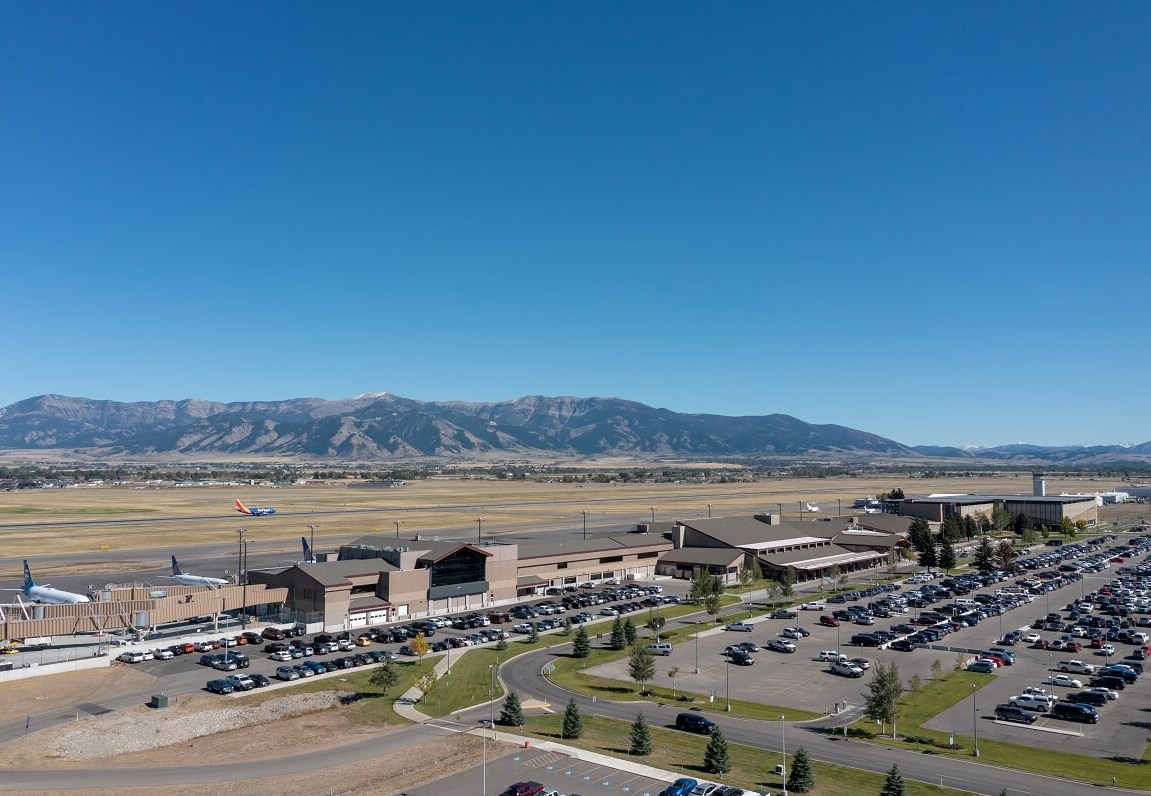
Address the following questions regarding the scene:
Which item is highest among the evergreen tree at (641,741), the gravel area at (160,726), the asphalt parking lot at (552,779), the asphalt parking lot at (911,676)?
the evergreen tree at (641,741)

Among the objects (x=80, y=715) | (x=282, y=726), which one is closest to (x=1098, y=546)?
(x=282, y=726)

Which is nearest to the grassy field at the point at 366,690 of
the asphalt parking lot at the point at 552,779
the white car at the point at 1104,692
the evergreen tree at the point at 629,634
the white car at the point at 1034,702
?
the asphalt parking lot at the point at 552,779

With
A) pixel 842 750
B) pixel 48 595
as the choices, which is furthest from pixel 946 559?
pixel 48 595

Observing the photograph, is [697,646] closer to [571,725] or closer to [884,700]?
[884,700]

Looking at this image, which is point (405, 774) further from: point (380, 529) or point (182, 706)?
point (380, 529)

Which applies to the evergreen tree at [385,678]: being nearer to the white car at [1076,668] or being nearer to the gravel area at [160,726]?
the gravel area at [160,726]
